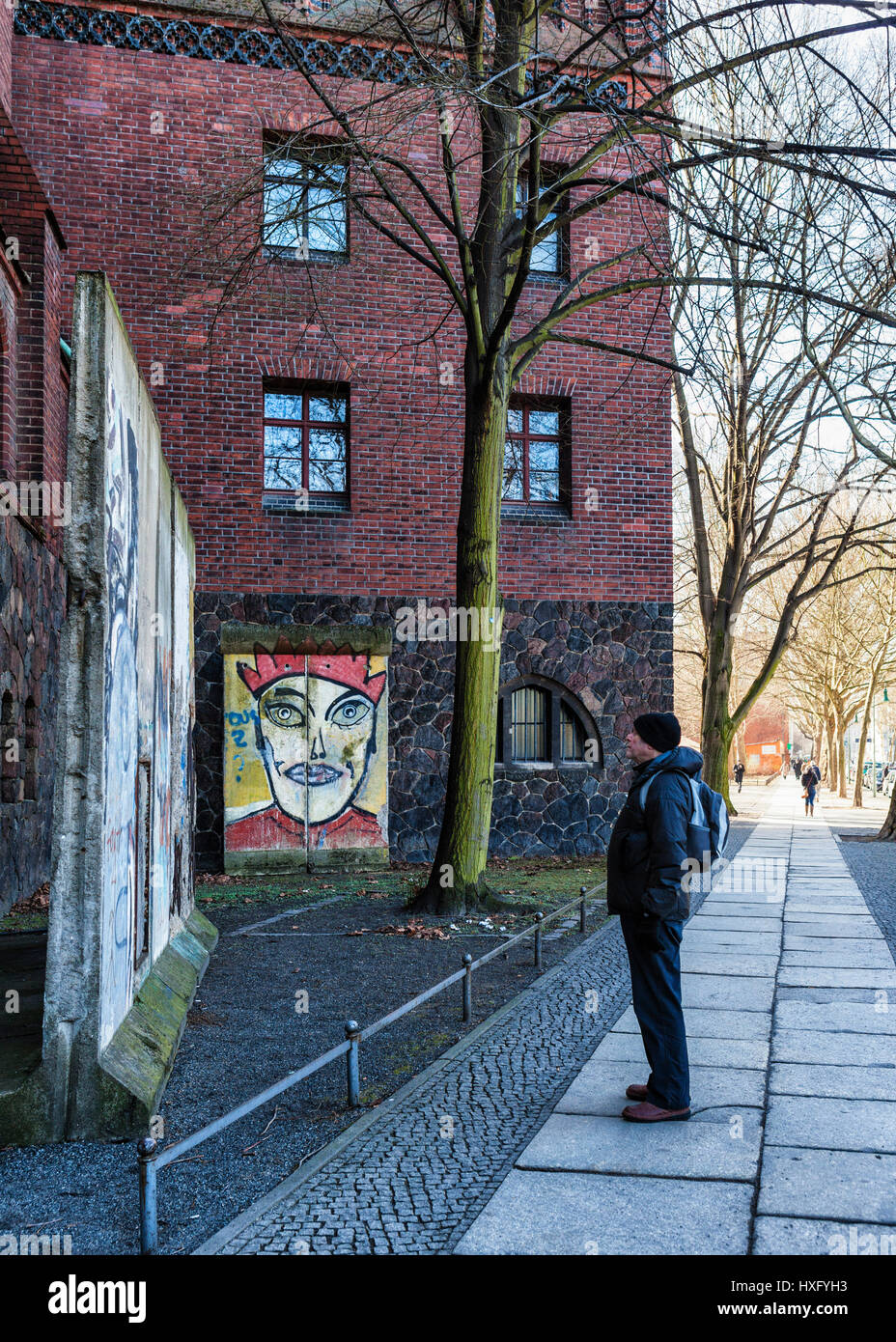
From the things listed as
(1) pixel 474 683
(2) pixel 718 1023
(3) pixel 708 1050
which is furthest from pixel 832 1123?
(1) pixel 474 683

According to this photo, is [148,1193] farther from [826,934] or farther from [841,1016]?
[826,934]

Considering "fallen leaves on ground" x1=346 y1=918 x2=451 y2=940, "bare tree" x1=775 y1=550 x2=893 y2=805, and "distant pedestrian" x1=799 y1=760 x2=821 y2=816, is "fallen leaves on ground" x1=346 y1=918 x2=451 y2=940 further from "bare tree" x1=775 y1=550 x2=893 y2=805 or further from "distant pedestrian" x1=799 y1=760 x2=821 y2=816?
"bare tree" x1=775 y1=550 x2=893 y2=805

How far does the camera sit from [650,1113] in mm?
5016

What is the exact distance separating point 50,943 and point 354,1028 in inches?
56.1

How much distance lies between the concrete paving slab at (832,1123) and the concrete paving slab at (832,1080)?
9cm

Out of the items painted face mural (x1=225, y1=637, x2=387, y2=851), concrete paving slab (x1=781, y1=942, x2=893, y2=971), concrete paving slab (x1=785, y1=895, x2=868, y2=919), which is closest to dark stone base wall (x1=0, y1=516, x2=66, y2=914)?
painted face mural (x1=225, y1=637, x2=387, y2=851)

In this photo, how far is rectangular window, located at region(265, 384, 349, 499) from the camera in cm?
1600

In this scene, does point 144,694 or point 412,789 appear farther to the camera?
point 412,789

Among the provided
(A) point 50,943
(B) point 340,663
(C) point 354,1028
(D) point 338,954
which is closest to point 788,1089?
(C) point 354,1028

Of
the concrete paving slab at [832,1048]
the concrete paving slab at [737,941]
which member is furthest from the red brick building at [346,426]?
the concrete paving slab at [832,1048]

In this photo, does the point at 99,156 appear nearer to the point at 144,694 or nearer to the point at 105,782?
the point at 144,694

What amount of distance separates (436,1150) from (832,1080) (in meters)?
2.20

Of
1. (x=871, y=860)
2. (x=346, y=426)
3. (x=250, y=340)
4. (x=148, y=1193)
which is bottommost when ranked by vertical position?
(x=871, y=860)

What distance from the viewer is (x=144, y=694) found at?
6.34 metres
